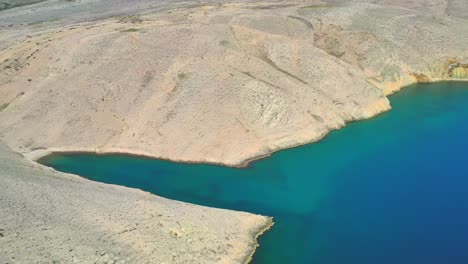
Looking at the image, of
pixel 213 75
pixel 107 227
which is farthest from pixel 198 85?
pixel 107 227

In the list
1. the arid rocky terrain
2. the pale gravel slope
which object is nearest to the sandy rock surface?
the arid rocky terrain

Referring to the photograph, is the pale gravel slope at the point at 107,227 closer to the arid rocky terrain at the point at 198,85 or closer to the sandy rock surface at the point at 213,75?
the arid rocky terrain at the point at 198,85

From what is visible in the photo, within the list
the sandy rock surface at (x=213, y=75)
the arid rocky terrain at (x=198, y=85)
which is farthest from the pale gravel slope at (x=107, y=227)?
the sandy rock surface at (x=213, y=75)

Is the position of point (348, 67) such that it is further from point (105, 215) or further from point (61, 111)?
point (105, 215)

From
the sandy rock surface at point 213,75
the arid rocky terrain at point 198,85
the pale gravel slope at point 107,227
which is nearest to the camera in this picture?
the pale gravel slope at point 107,227

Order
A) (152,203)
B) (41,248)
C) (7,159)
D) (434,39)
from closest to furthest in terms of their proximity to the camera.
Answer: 1. (41,248)
2. (152,203)
3. (7,159)
4. (434,39)

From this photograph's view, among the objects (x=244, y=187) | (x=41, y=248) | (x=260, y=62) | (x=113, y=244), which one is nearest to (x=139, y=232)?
(x=113, y=244)

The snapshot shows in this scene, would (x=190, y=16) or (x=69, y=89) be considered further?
(x=190, y=16)
